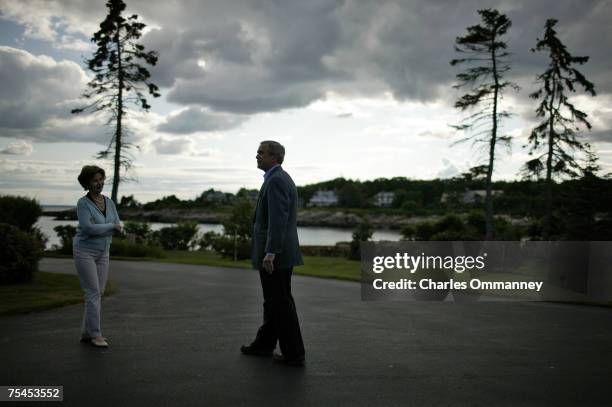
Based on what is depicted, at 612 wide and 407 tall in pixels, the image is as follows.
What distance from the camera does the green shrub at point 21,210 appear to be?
2131 cm

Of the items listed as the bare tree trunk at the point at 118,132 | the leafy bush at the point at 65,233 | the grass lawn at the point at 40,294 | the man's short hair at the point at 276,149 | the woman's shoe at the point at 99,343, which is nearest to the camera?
the man's short hair at the point at 276,149

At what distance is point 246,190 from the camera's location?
2698 cm

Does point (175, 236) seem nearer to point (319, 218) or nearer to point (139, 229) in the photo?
point (139, 229)

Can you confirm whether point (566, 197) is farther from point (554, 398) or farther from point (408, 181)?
point (408, 181)

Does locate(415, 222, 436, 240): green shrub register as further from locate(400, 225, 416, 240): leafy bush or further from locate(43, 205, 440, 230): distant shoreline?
locate(43, 205, 440, 230): distant shoreline

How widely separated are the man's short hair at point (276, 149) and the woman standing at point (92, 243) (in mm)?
2047

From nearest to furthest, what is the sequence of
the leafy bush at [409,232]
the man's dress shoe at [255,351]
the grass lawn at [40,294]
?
1. the man's dress shoe at [255,351]
2. the grass lawn at [40,294]
3. the leafy bush at [409,232]

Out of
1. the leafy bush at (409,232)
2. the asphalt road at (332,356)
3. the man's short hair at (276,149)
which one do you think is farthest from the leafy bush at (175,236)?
the man's short hair at (276,149)

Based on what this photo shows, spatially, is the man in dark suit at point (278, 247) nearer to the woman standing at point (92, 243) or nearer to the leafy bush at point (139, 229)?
the woman standing at point (92, 243)

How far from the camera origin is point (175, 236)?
31.9 meters

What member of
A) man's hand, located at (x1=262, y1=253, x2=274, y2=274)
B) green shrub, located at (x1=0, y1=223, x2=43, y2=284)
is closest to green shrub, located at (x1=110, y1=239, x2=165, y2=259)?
green shrub, located at (x1=0, y1=223, x2=43, y2=284)

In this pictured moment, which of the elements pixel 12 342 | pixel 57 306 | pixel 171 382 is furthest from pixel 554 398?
pixel 57 306

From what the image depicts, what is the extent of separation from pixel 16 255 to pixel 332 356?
8612 mm

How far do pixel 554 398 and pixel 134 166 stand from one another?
27281mm
